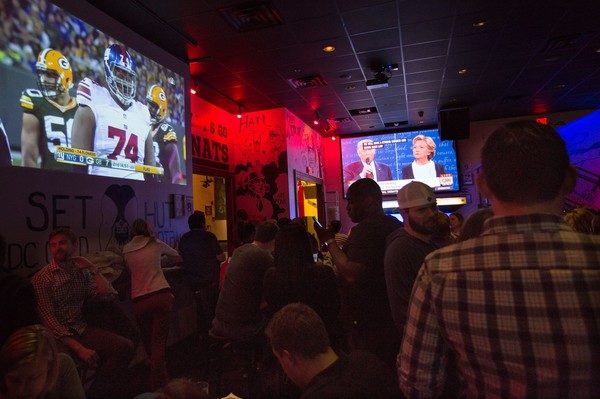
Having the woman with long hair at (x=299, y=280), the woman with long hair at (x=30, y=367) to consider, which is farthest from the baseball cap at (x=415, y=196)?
the woman with long hair at (x=30, y=367)

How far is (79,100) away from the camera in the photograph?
342cm

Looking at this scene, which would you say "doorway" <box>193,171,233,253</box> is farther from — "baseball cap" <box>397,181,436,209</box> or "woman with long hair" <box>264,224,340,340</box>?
"baseball cap" <box>397,181,436,209</box>

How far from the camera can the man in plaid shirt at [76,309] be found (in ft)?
8.56

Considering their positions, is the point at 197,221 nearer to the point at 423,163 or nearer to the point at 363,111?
the point at 363,111

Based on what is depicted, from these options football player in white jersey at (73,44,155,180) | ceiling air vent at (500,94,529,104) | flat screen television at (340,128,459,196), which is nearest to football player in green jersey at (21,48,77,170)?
football player in white jersey at (73,44,155,180)

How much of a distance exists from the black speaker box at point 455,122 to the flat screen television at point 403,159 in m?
1.56

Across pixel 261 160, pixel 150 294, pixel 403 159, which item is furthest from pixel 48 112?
pixel 403 159

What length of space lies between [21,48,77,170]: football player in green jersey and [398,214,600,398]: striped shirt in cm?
312

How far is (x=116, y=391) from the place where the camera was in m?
3.06

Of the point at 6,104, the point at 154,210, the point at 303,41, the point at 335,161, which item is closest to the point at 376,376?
the point at 6,104

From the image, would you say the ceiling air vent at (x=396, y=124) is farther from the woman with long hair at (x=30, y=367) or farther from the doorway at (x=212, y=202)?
the woman with long hair at (x=30, y=367)

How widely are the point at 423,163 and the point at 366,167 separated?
139cm

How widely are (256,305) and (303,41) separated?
328 cm

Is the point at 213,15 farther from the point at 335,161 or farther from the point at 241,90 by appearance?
the point at 335,161
